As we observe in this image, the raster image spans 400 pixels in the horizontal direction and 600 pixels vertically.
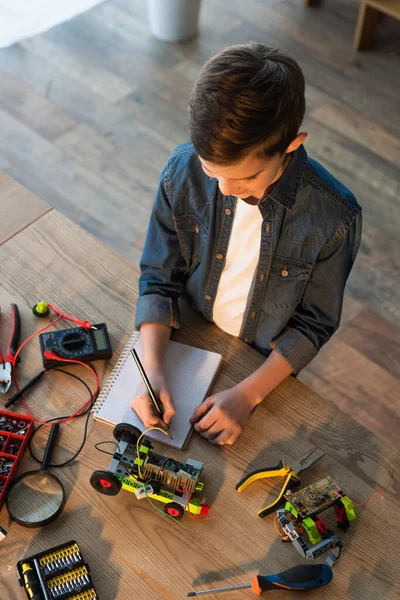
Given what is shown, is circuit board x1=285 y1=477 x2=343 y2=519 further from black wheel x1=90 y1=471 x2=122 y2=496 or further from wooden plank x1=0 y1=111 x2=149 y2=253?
wooden plank x1=0 y1=111 x2=149 y2=253

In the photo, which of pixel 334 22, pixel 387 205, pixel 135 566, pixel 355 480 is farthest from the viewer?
pixel 334 22

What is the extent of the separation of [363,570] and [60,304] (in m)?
0.73

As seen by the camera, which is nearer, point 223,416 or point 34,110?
point 223,416

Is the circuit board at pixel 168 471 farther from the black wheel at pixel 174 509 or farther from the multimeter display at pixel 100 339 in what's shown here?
the multimeter display at pixel 100 339

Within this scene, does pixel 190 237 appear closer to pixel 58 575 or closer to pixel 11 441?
pixel 11 441

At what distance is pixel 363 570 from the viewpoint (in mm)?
1056

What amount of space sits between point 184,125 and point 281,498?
2.12m

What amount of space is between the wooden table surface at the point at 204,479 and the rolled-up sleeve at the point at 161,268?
0.05 metres

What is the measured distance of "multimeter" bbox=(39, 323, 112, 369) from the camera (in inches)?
48.5

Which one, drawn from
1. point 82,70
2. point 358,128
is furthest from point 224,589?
point 82,70

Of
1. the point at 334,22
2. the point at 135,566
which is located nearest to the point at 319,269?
the point at 135,566

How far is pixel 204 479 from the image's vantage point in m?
1.12

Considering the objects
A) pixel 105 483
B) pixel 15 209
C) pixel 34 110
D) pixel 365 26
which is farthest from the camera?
pixel 365 26

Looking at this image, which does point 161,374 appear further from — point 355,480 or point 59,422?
point 355,480
